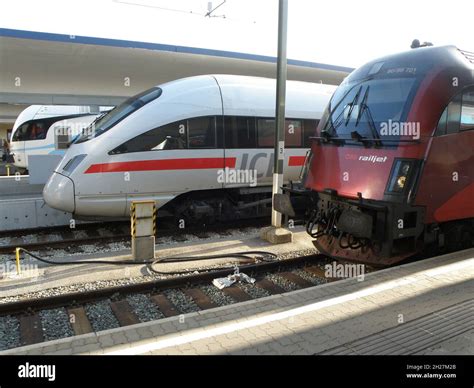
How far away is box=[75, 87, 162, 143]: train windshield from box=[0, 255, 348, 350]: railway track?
3.82 m

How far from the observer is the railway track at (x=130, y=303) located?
15.1 feet

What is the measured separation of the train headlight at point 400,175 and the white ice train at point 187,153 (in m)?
4.29

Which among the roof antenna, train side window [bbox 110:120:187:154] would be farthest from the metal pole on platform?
the roof antenna

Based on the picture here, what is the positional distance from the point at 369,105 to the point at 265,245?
10.6ft

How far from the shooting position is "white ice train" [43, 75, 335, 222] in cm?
797

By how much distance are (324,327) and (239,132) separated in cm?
591

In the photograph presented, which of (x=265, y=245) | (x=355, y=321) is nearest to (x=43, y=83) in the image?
(x=265, y=245)

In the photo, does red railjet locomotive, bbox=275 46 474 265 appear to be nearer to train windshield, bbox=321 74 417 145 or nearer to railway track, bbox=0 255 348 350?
train windshield, bbox=321 74 417 145

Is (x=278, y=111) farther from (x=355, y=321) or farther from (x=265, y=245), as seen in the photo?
(x=355, y=321)

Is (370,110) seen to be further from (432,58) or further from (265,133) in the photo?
(265,133)

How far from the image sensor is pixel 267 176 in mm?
9656

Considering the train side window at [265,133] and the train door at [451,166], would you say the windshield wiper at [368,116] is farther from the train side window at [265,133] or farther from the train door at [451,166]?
the train side window at [265,133]
